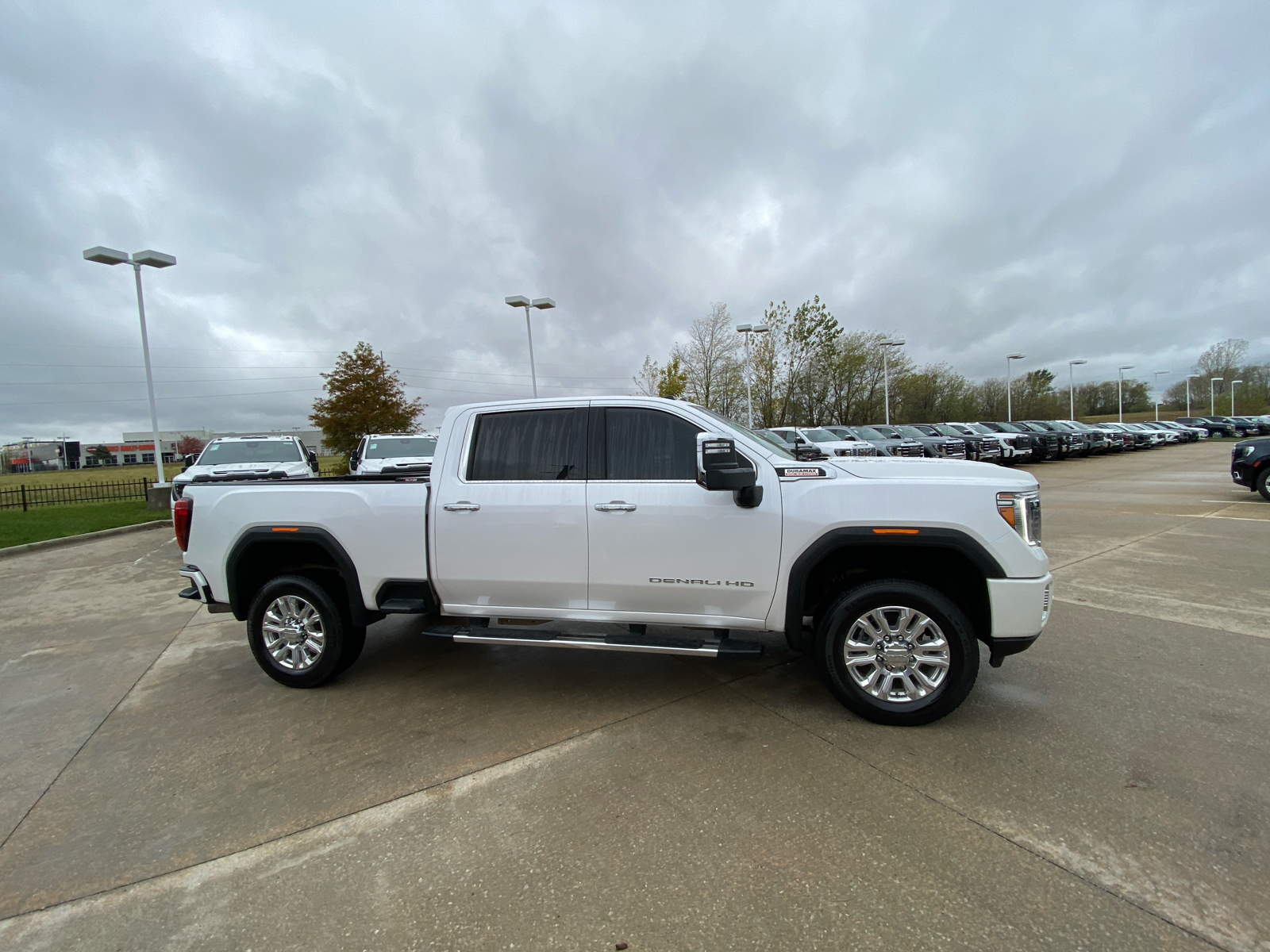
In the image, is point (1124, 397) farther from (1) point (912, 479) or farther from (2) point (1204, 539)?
(1) point (912, 479)

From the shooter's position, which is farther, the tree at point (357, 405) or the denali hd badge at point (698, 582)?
the tree at point (357, 405)

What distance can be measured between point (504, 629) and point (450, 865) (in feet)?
5.45

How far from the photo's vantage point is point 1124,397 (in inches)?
3191

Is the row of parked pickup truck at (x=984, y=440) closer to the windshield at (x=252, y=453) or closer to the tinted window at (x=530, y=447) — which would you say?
the windshield at (x=252, y=453)

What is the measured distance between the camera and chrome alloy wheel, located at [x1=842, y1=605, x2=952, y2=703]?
3436 mm

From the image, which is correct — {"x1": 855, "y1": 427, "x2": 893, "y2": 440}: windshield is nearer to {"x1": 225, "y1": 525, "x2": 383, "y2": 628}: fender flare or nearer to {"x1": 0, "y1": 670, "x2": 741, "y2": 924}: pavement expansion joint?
{"x1": 0, "y1": 670, "x2": 741, "y2": 924}: pavement expansion joint

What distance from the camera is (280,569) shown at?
4547 millimetres

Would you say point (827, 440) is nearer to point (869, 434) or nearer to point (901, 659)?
point (869, 434)

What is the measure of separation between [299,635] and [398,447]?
9.73 m

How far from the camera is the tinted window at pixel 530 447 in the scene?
4023mm

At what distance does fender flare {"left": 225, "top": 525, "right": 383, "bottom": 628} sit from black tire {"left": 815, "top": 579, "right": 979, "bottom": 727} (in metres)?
2.94

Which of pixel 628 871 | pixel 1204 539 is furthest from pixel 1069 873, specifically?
pixel 1204 539

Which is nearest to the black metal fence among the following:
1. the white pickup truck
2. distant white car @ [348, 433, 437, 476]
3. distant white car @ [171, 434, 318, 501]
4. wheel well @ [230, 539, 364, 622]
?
distant white car @ [171, 434, 318, 501]

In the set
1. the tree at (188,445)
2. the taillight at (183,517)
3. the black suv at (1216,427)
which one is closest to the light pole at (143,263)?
the taillight at (183,517)
